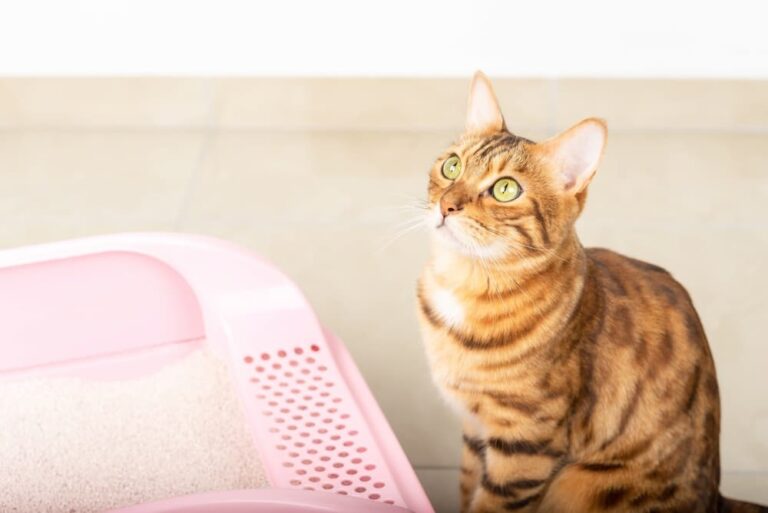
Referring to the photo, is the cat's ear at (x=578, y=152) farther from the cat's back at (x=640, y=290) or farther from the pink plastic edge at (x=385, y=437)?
the pink plastic edge at (x=385, y=437)

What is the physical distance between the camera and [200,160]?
2.34 m

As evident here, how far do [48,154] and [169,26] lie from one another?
39 cm

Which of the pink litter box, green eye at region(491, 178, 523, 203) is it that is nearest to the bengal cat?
green eye at region(491, 178, 523, 203)

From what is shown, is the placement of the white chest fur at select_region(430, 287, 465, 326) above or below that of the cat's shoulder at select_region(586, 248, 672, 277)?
below

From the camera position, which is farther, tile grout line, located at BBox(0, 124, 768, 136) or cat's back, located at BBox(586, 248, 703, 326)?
tile grout line, located at BBox(0, 124, 768, 136)

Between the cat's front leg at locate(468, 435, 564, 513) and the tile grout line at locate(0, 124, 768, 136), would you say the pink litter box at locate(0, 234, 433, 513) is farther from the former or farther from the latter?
the tile grout line at locate(0, 124, 768, 136)

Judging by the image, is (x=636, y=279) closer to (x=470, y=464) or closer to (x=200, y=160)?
(x=470, y=464)

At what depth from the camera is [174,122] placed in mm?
2484

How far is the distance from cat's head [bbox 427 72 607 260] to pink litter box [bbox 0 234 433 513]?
1.07 ft

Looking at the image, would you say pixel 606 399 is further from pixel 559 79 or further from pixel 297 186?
pixel 559 79

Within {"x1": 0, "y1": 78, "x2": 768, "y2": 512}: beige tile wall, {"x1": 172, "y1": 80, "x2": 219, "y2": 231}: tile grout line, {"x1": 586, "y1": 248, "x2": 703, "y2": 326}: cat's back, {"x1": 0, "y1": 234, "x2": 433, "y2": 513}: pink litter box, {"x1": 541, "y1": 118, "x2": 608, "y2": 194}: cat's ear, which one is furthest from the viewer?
{"x1": 172, "y1": 80, "x2": 219, "y2": 231}: tile grout line

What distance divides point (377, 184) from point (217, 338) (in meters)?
0.70

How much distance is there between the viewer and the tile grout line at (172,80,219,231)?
84.9 inches

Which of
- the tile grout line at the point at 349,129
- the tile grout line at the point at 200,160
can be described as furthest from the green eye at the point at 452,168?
the tile grout line at the point at 349,129
